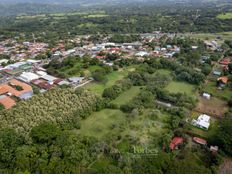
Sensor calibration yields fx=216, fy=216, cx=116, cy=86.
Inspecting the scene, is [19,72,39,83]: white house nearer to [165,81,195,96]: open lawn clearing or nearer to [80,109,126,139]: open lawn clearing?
[80,109,126,139]: open lawn clearing

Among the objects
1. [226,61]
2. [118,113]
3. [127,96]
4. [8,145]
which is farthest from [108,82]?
[226,61]

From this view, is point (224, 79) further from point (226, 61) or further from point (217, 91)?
point (226, 61)

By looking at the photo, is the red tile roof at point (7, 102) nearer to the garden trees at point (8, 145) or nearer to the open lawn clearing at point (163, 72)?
the garden trees at point (8, 145)

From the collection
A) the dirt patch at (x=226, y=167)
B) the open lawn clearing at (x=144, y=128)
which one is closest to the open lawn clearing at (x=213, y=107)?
the open lawn clearing at (x=144, y=128)

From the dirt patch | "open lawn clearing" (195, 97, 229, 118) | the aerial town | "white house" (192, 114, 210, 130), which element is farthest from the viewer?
"open lawn clearing" (195, 97, 229, 118)

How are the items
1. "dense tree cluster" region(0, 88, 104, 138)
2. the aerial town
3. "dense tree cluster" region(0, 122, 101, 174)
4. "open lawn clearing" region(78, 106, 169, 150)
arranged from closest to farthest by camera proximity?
1. "dense tree cluster" region(0, 122, 101, 174)
2. the aerial town
3. "open lawn clearing" region(78, 106, 169, 150)
4. "dense tree cluster" region(0, 88, 104, 138)

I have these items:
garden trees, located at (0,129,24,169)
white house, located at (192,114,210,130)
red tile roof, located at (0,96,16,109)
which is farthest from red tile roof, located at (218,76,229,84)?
red tile roof, located at (0,96,16,109)
